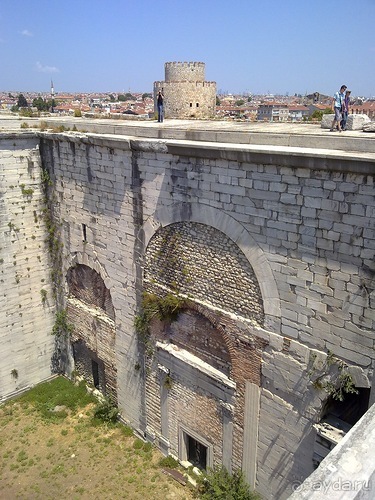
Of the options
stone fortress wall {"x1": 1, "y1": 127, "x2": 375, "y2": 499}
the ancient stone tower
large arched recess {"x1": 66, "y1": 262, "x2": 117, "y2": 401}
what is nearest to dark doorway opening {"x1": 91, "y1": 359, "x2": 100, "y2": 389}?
large arched recess {"x1": 66, "y1": 262, "x2": 117, "y2": 401}

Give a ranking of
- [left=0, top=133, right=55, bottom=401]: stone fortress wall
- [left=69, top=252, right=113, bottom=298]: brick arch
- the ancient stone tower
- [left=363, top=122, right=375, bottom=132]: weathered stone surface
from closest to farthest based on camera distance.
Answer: [left=363, top=122, right=375, bottom=132]: weathered stone surface, [left=69, top=252, right=113, bottom=298]: brick arch, [left=0, top=133, right=55, bottom=401]: stone fortress wall, the ancient stone tower

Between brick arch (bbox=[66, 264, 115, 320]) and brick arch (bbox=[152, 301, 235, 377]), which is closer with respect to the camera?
brick arch (bbox=[152, 301, 235, 377])

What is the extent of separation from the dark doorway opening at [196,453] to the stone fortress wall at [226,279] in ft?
0.54

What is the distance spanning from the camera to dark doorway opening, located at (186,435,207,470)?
9469 mm

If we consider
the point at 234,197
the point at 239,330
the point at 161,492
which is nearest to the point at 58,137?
the point at 234,197

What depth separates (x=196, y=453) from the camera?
9641 millimetres

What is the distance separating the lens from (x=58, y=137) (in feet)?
35.3

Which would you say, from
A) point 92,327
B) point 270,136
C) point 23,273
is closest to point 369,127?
point 270,136

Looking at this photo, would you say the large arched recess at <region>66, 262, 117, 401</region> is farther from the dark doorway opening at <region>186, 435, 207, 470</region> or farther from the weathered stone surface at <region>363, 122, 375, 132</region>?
the weathered stone surface at <region>363, 122, 375, 132</region>

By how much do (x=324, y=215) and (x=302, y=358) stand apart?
2299mm

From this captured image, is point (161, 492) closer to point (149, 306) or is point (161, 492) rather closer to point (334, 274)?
point (149, 306)

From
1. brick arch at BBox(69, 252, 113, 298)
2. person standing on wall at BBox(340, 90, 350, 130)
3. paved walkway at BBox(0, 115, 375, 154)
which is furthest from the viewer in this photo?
brick arch at BBox(69, 252, 113, 298)

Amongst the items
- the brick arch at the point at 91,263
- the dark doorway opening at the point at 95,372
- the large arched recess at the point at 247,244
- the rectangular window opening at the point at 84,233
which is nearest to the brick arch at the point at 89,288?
the brick arch at the point at 91,263

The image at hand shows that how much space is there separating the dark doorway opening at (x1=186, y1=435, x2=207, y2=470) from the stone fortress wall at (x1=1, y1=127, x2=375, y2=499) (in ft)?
0.54
